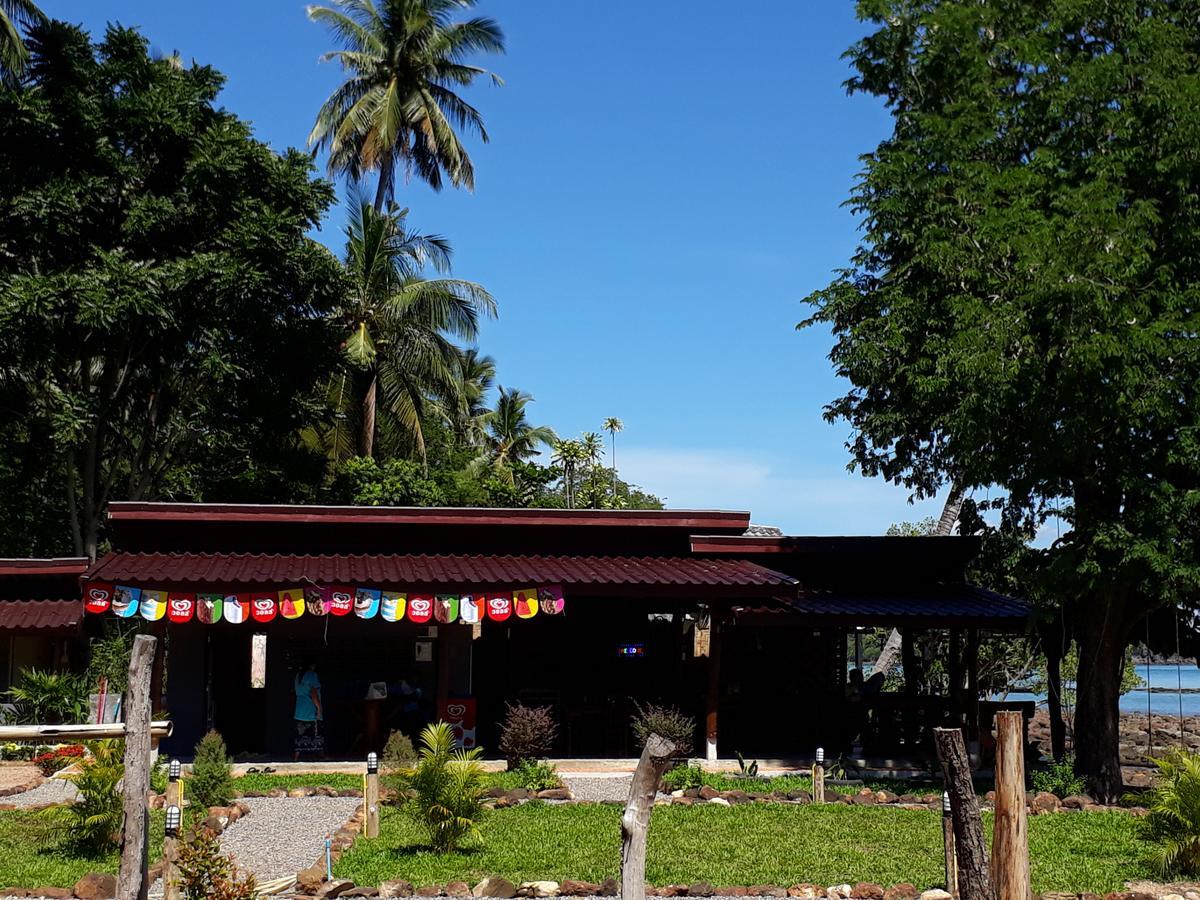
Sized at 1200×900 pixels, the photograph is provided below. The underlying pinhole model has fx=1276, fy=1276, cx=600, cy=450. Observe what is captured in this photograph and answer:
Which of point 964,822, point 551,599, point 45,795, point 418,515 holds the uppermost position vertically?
point 418,515

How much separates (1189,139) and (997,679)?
17.4 metres

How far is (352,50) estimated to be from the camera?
39719 millimetres

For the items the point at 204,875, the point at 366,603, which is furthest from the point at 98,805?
the point at 366,603

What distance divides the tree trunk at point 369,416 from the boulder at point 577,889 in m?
25.2

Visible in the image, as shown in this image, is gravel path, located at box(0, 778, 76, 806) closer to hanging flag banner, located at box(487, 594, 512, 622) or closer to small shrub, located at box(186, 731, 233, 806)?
small shrub, located at box(186, 731, 233, 806)

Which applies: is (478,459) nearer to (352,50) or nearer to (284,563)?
(352,50)

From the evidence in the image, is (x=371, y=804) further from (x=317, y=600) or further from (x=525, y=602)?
(x=525, y=602)

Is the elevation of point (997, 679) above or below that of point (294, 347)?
below

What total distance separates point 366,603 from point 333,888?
8.91 m

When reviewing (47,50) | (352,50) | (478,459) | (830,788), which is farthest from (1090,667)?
(478,459)

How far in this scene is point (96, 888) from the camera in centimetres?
1050

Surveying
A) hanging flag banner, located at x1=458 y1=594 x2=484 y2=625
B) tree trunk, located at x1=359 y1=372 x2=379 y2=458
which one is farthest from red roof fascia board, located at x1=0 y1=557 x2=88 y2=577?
tree trunk, located at x1=359 y1=372 x2=379 y2=458

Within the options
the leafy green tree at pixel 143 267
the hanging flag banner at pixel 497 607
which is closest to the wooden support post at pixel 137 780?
the hanging flag banner at pixel 497 607

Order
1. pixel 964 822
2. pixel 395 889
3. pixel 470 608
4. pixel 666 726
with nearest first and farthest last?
pixel 964 822, pixel 395 889, pixel 666 726, pixel 470 608
